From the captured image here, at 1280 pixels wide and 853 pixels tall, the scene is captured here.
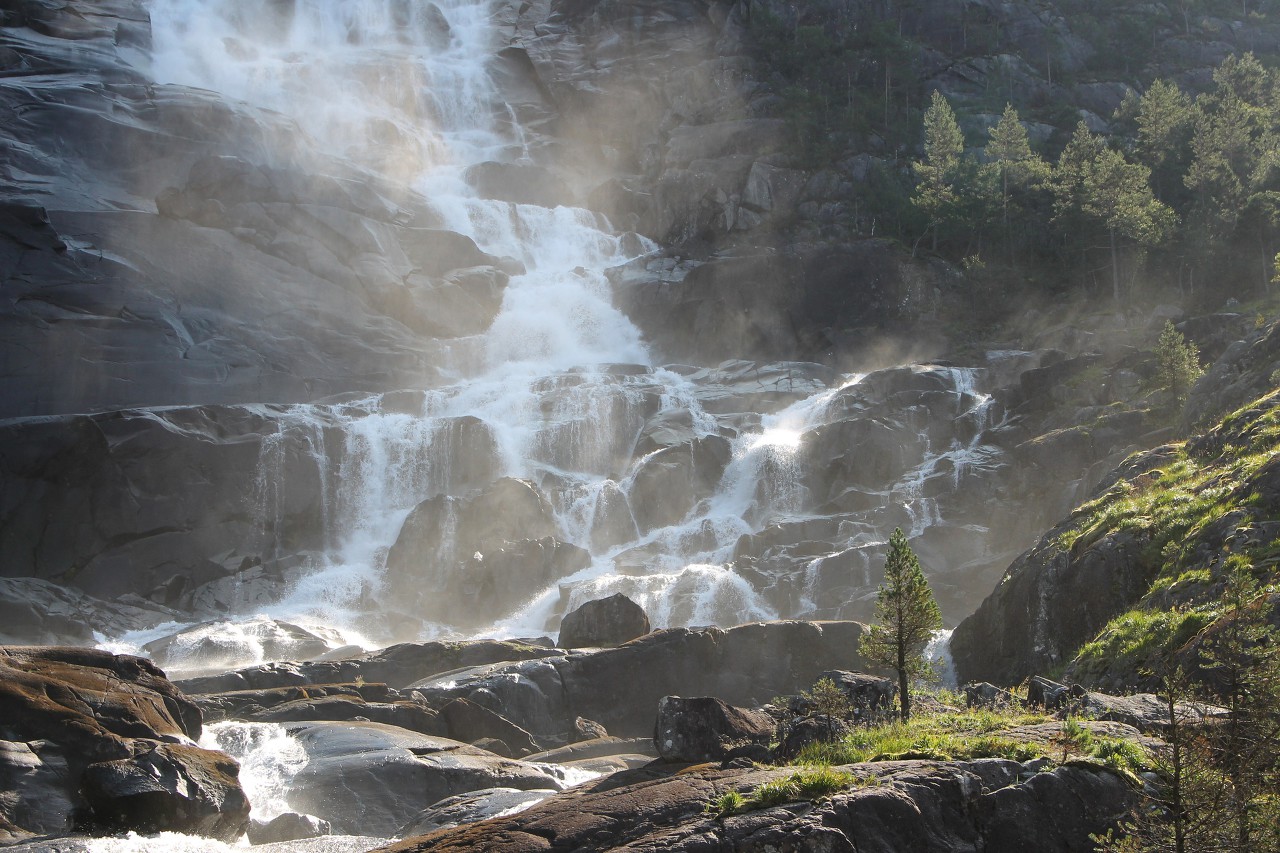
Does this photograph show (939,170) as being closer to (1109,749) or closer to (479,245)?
(479,245)

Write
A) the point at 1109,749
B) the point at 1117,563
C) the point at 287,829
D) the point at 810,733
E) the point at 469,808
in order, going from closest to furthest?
the point at 1109,749 → the point at 810,733 → the point at 469,808 → the point at 287,829 → the point at 1117,563

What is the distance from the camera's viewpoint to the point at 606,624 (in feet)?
119

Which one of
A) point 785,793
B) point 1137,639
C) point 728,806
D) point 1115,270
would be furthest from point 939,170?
point 728,806

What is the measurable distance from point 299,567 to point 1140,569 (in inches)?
1617

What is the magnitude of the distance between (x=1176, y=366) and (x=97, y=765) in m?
41.0

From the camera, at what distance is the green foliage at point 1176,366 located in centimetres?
4294

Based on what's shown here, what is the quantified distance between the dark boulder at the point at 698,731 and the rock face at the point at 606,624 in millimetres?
16764

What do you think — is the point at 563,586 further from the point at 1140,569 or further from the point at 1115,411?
the point at 1140,569

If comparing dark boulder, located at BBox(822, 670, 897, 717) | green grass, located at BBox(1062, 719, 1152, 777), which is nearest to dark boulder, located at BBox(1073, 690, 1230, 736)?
green grass, located at BBox(1062, 719, 1152, 777)

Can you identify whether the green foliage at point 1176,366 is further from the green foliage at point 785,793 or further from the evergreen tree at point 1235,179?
the green foliage at point 785,793

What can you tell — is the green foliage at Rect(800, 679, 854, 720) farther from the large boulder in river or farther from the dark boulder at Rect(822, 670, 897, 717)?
the large boulder in river

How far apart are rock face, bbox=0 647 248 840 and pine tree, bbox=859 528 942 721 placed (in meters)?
12.4

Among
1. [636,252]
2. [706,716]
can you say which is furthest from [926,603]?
[636,252]

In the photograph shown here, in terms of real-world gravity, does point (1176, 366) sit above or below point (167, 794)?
above
